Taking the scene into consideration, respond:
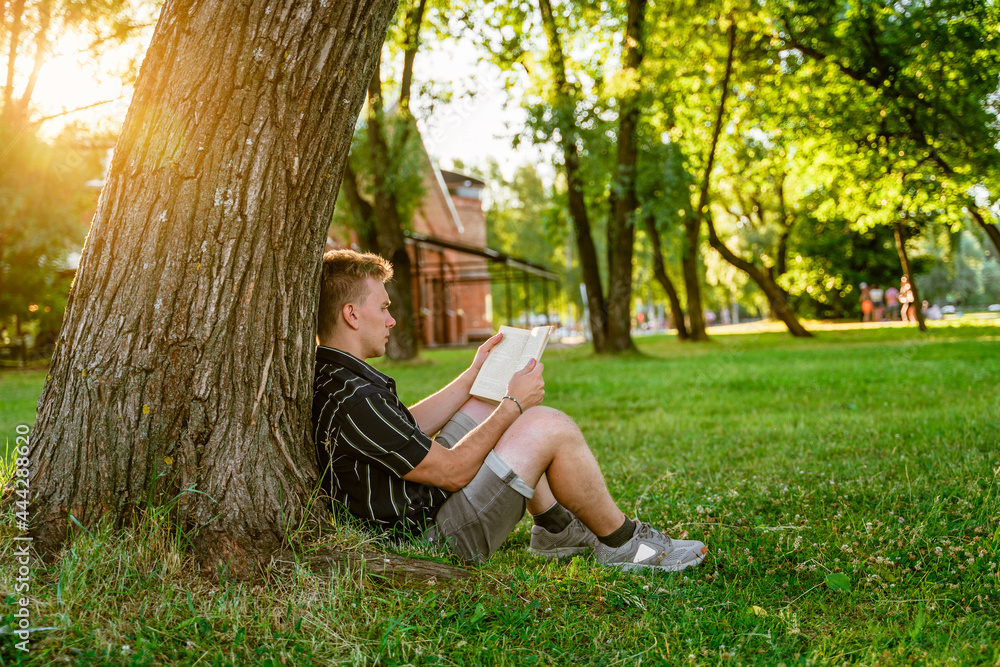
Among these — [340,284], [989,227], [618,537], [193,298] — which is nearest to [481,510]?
[618,537]

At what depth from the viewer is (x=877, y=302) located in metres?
36.9

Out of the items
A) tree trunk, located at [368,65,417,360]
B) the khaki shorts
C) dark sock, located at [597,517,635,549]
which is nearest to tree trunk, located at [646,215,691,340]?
tree trunk, located at [368,65,417,360]

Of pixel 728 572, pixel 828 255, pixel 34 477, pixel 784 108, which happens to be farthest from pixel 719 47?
pixel 828 255

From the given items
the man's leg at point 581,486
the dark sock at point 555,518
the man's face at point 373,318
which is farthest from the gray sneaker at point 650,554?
the man's face at point 373,318

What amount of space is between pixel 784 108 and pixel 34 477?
20068 mm

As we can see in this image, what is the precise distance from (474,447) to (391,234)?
1353 cm

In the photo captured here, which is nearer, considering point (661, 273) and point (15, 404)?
point (15, 404)

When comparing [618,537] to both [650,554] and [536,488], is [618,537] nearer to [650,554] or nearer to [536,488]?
[650,554]

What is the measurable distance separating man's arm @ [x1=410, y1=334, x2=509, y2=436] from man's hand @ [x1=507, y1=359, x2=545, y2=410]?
1.59 ft

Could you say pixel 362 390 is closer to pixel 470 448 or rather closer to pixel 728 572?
pixel 470 448

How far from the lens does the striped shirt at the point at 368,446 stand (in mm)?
2797

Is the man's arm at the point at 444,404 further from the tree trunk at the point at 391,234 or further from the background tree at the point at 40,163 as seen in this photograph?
the tree trunk at the point at 391,234

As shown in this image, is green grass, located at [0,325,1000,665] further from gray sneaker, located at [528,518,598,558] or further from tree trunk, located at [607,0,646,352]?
tree trunk, located at [607,0,646,352]

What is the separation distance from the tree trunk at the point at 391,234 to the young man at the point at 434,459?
1229cm
